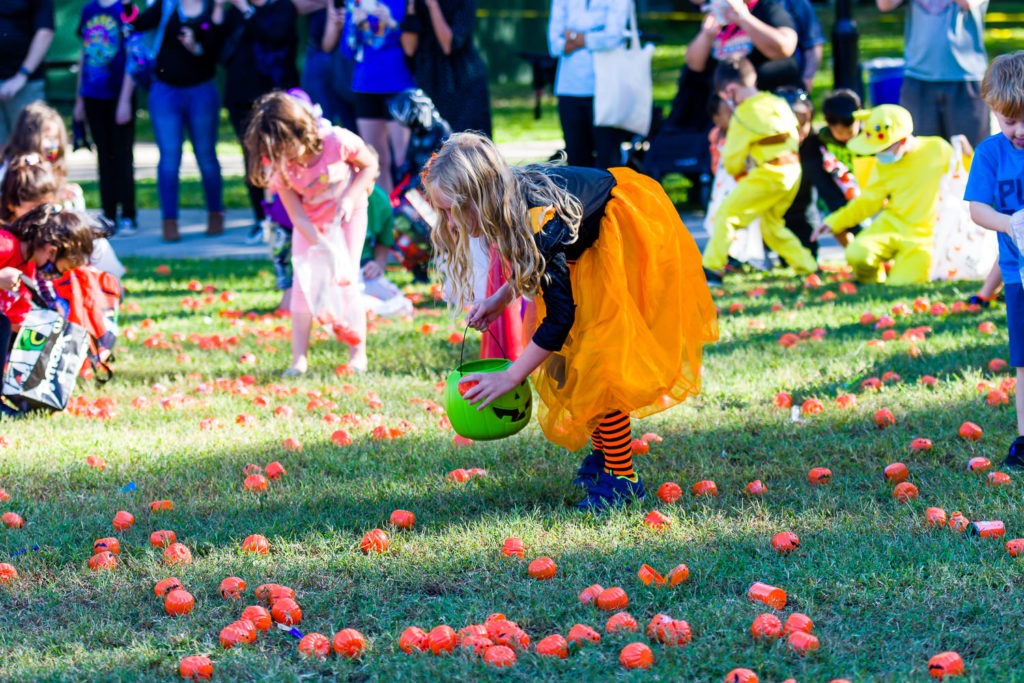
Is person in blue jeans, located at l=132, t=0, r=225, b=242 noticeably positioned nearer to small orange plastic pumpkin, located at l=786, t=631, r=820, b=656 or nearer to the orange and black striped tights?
the orange and black striped tights

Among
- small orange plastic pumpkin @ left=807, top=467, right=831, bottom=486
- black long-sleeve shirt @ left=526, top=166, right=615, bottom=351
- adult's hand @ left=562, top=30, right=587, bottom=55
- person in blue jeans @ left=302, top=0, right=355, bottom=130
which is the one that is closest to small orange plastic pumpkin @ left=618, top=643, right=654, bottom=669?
black long-sleeve shirt @ left=526, top=166, right=615, bottom=351

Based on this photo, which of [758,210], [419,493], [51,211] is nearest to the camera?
[419,493]

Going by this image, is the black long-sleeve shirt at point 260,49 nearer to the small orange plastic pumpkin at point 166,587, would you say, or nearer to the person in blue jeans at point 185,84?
the person in blue jeans at point 185,84

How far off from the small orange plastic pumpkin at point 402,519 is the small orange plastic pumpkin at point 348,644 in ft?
2.83

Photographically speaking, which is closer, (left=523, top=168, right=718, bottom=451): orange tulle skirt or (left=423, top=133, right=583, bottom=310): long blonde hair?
(left=423, top=133, right=583, bottom=310): long blonde hair

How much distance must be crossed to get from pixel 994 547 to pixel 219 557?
2358 mm

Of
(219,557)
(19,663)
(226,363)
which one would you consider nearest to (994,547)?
(219,557)

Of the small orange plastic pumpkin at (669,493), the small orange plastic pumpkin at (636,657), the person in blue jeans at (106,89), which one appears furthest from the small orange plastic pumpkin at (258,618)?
the person in blue jeans at (106,89)

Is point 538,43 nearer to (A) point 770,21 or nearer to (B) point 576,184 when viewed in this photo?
(A) point 770,21

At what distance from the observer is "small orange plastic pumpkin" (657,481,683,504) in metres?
3.93

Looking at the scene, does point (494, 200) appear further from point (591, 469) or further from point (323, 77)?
point (323, 77)

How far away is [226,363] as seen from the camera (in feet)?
20.5

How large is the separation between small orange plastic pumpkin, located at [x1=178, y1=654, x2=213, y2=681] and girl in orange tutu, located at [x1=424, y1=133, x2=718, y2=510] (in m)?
1.16

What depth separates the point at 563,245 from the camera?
363 centimetres
